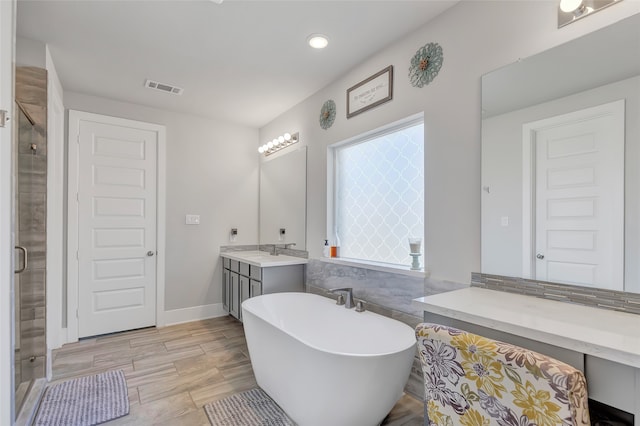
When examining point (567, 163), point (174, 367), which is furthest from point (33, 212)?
point (567, 163)

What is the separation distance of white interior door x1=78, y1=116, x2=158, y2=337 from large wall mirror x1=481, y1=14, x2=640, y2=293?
347 centimetres

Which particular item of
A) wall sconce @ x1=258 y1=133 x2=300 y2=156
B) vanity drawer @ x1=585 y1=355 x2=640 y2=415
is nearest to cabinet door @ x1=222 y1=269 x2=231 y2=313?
wall sconce @ x1=258 y1=133 x2=300 y2=156

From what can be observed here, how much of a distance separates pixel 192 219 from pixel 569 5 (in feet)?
12.6

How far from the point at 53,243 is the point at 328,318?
2.48 meters

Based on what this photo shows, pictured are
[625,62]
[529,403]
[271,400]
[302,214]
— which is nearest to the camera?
[529,403]

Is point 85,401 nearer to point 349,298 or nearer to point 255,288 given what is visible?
point 255,288

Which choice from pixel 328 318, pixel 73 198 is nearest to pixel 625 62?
pixel 328 318

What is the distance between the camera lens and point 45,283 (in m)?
2.27

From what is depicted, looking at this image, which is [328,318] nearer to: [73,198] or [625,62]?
[625,62]

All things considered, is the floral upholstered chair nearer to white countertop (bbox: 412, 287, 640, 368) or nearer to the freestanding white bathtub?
white countertop (bbox: 412, 287, 640, 368)

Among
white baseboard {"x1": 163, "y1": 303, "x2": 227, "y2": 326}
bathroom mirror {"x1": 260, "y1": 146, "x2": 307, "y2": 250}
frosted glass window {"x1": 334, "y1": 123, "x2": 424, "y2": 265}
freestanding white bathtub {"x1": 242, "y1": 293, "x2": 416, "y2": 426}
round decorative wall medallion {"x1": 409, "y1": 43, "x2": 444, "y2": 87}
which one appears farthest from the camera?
white baseboard {"x1": 163, "y1": 303, "x2": 227, "y2": 326}

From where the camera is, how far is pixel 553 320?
1.21 metres

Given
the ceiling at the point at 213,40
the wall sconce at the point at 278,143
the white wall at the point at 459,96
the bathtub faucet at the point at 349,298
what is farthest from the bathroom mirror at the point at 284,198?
the white wall at the point at 459,96

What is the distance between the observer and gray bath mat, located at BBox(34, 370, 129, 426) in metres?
1.95
